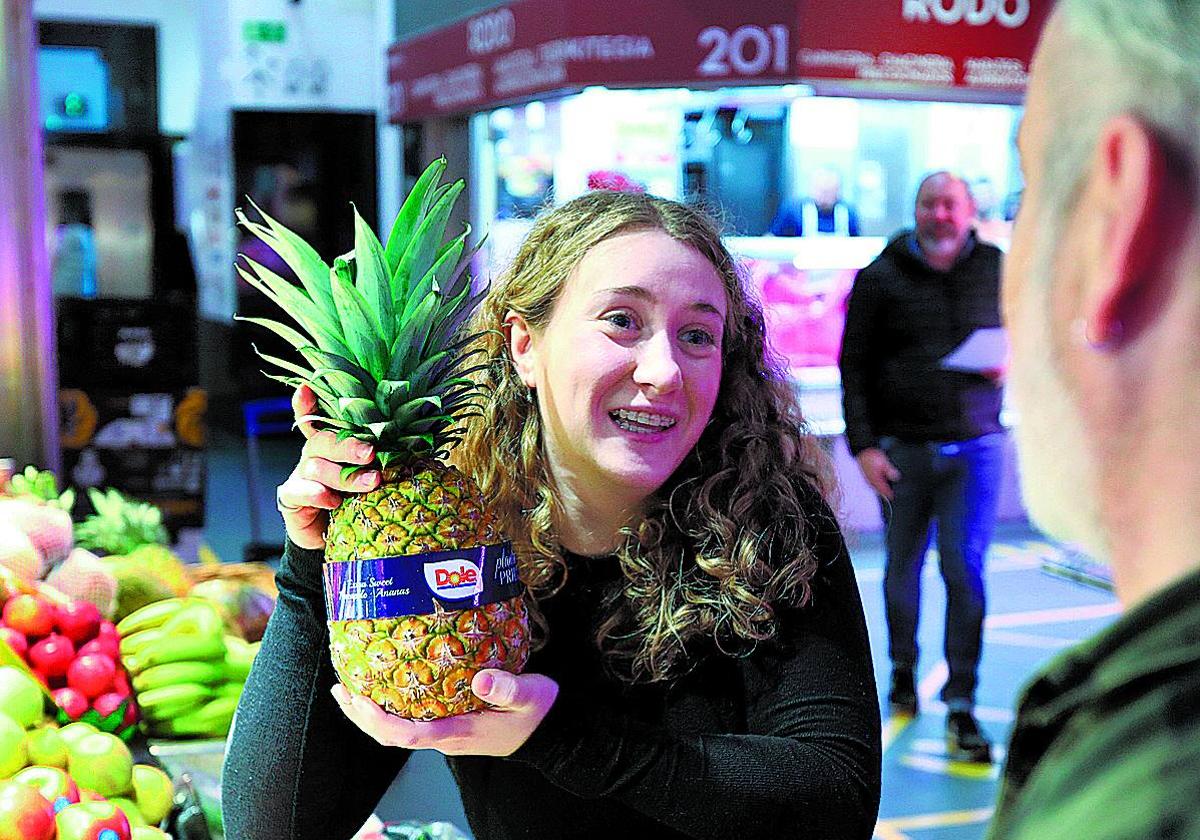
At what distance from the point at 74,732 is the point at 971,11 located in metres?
5.56

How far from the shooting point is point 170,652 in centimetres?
280

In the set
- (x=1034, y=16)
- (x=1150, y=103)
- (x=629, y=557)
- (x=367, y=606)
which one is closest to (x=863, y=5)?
(x=1034, y=16)

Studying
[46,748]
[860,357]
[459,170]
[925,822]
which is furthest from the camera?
[459,170]

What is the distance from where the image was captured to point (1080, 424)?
1.90ft

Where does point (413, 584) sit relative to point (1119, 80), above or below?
below

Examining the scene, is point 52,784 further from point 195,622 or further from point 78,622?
point 195,622

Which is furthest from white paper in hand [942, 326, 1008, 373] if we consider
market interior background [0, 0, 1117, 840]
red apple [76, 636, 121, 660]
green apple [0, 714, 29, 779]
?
green apple [0, 714, 29, 779]

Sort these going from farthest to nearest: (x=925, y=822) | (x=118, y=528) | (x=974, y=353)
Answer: (x=974, y=353), (x=925, y=822), (x=118, y=528)

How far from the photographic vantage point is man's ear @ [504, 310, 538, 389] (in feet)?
5.51

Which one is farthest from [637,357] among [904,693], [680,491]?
[904,693]

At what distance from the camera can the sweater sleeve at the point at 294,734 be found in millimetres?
1541

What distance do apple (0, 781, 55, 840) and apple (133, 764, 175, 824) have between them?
314 millimetres

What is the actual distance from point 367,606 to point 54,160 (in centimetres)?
621

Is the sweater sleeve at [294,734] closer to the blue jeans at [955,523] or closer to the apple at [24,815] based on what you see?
the apple at [24,815]
